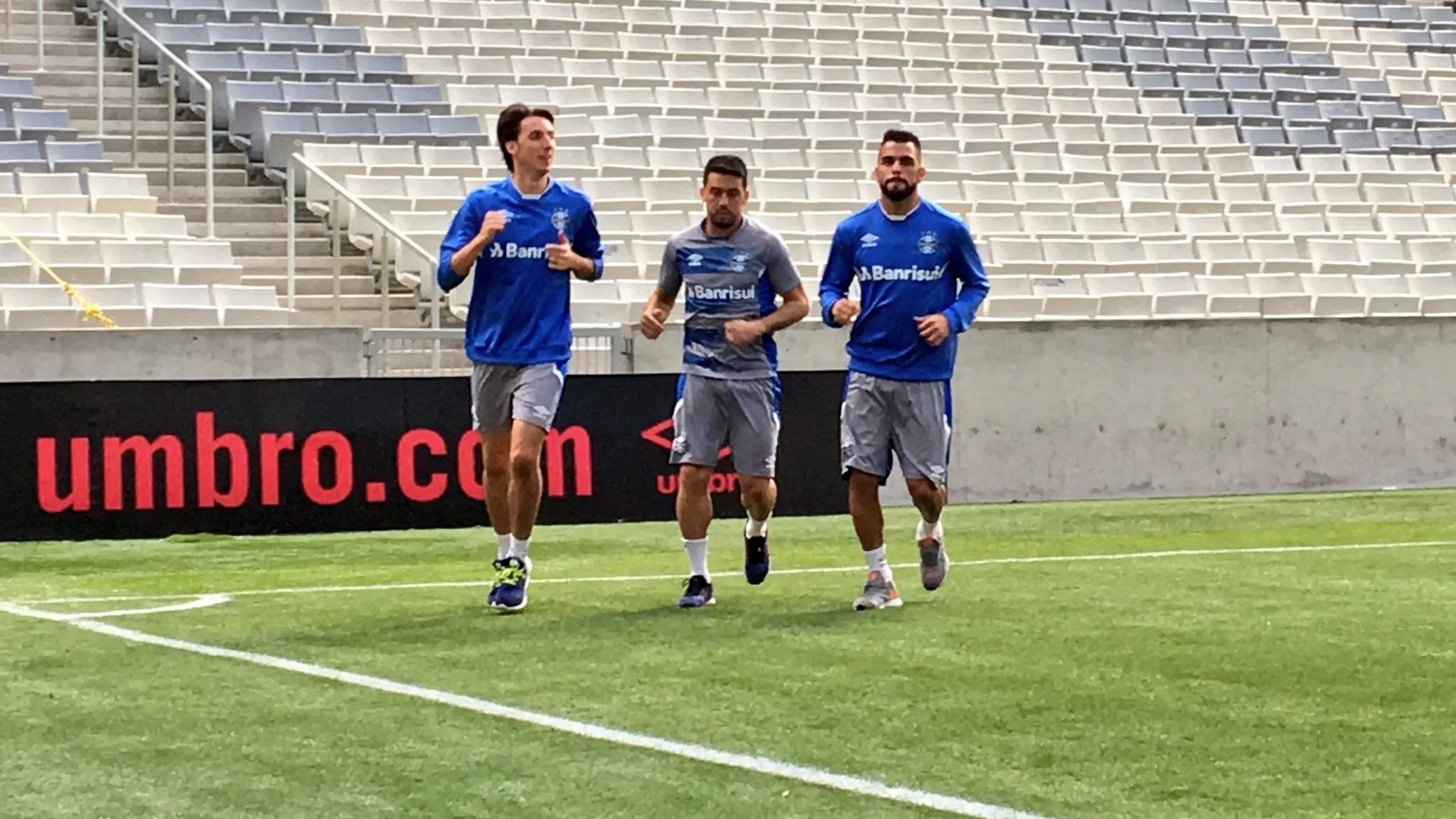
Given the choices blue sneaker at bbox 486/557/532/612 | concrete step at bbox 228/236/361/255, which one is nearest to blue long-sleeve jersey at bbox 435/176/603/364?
Answer: blue sneaker at bbox 486/557/532/612

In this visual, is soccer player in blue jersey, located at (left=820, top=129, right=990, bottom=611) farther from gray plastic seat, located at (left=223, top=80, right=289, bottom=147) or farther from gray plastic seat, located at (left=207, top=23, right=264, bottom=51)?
gray plastic seat, located at (left=207, top=23, right=264, bottom=51)

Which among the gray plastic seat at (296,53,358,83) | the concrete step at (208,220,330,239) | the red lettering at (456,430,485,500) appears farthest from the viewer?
the gray plastic seat at (296,53,358,83)

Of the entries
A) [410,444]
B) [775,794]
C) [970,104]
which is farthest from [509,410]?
[970,104]

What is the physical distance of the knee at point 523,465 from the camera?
8.48m

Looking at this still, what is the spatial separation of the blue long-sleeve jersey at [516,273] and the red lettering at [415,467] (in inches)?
242

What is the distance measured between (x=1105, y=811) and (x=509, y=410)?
4.65 metres

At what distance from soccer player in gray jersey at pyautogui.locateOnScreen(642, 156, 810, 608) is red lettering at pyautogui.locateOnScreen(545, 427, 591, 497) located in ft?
20.0

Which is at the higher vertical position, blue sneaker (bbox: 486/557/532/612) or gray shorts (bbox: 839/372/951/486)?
gray shorts (bbox: 839/372/951/486)

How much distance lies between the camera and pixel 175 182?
18.5 metres

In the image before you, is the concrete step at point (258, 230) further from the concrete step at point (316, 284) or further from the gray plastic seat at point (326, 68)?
the gray plastic seat at point (326, 68)

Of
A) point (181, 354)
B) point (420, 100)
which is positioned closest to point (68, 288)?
point (181, 354)

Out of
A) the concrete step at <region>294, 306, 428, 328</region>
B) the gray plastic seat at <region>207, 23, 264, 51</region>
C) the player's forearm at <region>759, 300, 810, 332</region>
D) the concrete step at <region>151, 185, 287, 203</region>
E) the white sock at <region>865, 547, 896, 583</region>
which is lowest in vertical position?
the white sock at <region>865, 547, 896, 583</region>

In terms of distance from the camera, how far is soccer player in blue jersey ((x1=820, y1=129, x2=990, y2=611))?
842cm

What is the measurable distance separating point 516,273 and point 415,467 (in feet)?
20.8
